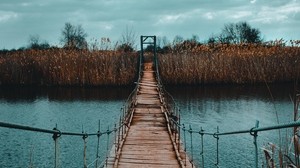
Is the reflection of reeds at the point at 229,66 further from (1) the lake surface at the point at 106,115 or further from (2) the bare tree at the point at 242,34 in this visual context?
(2) the bare tree at the point at 242,34

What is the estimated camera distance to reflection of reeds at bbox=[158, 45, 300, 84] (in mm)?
20859

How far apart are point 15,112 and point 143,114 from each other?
272 inches

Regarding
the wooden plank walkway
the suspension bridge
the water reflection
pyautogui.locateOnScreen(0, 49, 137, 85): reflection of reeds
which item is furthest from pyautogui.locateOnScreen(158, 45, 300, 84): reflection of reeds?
the suspension bridge

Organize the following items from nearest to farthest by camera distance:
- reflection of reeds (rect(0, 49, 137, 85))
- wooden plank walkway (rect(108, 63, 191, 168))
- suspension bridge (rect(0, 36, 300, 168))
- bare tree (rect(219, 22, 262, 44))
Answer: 1. suspension bridge (rect(0, 36, 300, 168))
2. wooden plank walkway (rect(108, 63, 191, 168))
3. reflection of reeds (rect(0, 49, 137, 85))
4. bare tree (rect(219, 22, 262, 44))

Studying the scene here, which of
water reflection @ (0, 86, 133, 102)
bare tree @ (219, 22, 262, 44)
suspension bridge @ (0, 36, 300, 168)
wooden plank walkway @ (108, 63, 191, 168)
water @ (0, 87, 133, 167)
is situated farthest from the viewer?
bare tree @ (219, 22, 262, 44)

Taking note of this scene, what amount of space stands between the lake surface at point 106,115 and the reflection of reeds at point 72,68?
515 millimetres

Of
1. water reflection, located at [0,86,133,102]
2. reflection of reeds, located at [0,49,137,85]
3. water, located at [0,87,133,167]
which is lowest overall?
water, located at [0,87,133,167]

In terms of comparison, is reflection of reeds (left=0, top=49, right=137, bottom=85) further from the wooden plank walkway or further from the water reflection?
the wooden plank walkway

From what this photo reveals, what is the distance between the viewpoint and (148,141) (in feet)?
26.8

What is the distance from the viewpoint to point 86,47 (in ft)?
73.3

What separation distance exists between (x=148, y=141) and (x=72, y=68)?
13.8 m

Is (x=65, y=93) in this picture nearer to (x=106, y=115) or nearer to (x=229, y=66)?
(x=106, y=115)

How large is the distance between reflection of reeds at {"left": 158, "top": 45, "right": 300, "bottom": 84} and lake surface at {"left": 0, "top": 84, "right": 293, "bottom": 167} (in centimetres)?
53

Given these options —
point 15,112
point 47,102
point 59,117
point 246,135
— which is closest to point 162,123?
point 246,135
